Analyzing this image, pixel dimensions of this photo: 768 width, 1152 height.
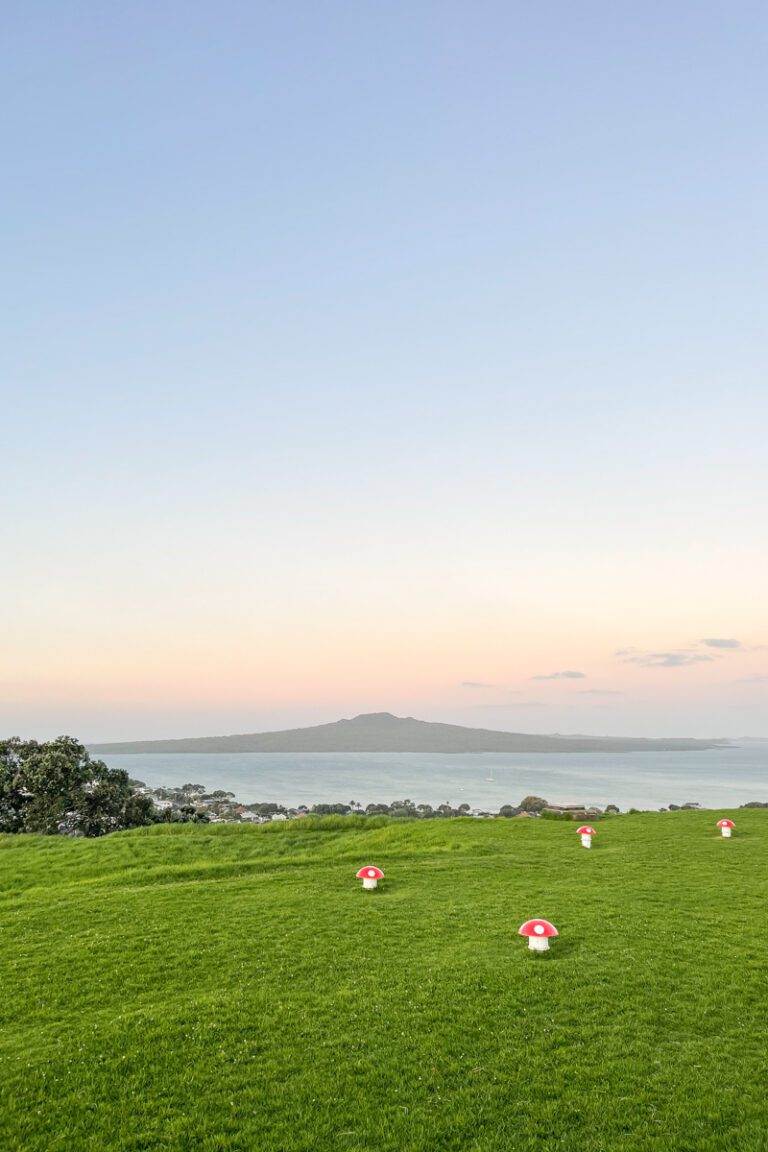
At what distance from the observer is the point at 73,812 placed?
48094 mm

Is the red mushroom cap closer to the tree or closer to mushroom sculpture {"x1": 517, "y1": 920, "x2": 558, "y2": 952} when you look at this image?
mushroom sculpture {"x1": 517, "y1": 920, "x2": 558, "y2": 952}

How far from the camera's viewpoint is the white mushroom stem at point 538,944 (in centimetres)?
1483

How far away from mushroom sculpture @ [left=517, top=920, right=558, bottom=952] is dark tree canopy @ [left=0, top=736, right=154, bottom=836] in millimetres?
41283

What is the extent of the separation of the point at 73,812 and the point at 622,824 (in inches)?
1529

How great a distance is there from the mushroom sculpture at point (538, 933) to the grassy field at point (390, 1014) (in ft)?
1.42

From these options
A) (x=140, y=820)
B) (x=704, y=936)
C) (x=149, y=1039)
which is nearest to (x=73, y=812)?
(x=140, y=820)

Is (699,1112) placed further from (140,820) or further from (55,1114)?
(140,820)

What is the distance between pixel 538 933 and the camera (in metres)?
14.9

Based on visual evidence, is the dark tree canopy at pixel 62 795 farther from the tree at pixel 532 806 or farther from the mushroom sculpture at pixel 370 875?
the tree at pixel 532 806

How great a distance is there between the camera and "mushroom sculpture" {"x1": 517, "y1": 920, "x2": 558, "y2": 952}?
14852mm

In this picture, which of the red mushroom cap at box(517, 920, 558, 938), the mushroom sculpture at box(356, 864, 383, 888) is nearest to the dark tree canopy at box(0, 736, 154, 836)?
the mushroom sculpture at box(356, 864, 383, 888)

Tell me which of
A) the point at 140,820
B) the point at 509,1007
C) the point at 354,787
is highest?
the point at 509,1007

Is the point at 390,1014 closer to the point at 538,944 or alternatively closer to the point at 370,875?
the point at 538,944

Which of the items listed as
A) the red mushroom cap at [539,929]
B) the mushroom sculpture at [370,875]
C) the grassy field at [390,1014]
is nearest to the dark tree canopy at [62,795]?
the grassy field at [390,1014]
